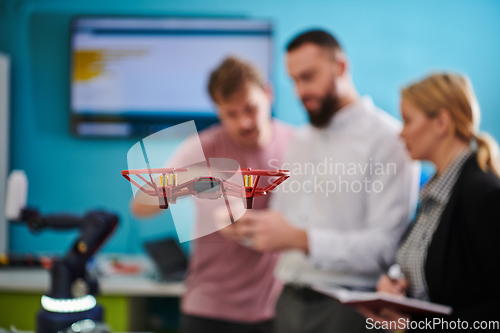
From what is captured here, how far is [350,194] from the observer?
2.19ft

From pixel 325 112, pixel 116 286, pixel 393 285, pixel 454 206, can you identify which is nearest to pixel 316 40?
pixel 325 112

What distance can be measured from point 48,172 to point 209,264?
4.59ft

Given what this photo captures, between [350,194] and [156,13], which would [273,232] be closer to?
[350,194]

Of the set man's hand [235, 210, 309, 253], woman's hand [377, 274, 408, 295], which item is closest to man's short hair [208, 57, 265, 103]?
man's hand [235, 210, 309, 253]

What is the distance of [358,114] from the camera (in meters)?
0.86

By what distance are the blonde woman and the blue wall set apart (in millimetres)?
1280

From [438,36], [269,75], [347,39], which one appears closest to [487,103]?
[438,36]

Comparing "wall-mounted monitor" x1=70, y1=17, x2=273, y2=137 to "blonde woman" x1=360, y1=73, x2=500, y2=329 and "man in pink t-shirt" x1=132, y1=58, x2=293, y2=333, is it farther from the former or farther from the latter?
"blonde woman" x1=360, y1=73, x2=500, y2=329

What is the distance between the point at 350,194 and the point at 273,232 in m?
0.21

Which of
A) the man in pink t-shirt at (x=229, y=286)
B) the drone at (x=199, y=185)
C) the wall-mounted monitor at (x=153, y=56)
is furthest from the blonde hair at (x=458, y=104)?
the wall-mounted monitor at (x=153, y=56)

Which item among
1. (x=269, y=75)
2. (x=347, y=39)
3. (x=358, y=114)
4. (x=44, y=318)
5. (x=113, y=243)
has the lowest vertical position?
(x=113, y=243)

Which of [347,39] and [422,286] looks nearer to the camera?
[422,286]

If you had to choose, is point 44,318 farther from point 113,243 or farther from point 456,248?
point 113,243

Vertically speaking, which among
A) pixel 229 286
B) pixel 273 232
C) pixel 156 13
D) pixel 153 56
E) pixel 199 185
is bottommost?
pixel 229 286
